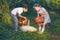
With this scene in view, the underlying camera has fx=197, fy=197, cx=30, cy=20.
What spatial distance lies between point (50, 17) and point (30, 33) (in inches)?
8.9

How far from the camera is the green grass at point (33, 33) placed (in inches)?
66.0

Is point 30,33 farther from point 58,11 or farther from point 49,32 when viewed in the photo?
point 58,11

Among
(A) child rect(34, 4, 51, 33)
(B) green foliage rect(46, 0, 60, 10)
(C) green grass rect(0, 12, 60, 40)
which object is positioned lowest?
(C) green grass rect(0, 12, 60, 40)

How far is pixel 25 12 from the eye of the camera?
1.73 m

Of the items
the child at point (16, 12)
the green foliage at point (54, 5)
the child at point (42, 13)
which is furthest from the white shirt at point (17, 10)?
the green foliage at point (54, 5)

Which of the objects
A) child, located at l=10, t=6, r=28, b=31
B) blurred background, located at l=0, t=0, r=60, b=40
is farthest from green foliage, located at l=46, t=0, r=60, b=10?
child, located at l=10, t=6, r=28, b=31

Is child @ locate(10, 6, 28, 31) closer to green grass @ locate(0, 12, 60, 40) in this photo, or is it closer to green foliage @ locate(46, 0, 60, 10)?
green grass @ locate(0, 12, 60, 40)

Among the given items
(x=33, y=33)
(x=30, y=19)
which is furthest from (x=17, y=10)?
(x=33, y=33)

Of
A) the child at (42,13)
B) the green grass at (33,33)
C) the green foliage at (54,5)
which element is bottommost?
the green grass at (33,33)

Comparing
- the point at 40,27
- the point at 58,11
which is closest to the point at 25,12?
the point at 40,27

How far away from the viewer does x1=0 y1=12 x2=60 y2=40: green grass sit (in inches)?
66.0

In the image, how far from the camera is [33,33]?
1.69 m

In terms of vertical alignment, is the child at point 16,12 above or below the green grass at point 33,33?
above

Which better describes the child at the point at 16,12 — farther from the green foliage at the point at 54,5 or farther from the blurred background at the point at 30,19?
the green foliage at the point at 54,5
